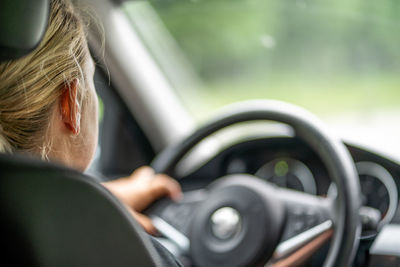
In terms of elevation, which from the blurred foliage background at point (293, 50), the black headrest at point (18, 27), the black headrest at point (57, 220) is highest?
the black headrest at point (18, 27)

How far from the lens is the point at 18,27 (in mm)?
790

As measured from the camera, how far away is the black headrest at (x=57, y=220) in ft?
2.40

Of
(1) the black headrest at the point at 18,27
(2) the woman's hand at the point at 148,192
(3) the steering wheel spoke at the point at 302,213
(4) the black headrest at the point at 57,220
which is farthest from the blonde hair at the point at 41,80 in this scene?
(2) the woman's hand at the point at 148,192

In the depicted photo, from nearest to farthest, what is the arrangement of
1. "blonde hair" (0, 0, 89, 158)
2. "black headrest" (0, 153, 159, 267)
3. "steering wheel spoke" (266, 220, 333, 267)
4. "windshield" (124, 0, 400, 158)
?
1. "black headrest" (0, 153, 159, 267)
2. "blonde hair" (0, 0, 89, 158)
3. "steering wheel spoke" (266, 220, 333, 267)
4. "windshield" (124, 0, 400, 158)

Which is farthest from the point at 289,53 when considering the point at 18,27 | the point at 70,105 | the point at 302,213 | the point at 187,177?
the point at 18,27

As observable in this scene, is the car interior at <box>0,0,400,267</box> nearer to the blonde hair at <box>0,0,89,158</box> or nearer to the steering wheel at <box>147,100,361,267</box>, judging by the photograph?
the steering wheel at <box>147,100,361,267</box>

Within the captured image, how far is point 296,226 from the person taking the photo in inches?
64.6

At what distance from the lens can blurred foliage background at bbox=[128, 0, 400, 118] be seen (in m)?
2.90

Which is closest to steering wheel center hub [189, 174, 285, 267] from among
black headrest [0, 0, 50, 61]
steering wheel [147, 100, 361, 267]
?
steering wheel [147, 100, 361, 267]

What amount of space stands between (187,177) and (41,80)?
1.30 m

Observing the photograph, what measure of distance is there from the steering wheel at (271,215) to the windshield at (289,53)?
1.38 ft

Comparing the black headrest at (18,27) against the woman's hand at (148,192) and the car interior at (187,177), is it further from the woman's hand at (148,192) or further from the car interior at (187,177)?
the woman's hand at (148,192)

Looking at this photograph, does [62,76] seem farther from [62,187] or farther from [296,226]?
[296,226]

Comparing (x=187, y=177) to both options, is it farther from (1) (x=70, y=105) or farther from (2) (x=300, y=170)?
(1) (x=70, y=105)
